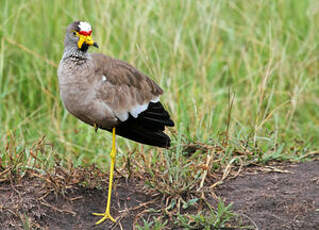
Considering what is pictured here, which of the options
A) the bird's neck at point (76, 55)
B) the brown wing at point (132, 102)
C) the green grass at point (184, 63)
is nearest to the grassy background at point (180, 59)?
the green grass at point (184, 63)

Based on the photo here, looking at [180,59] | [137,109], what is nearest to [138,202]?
[137,109]

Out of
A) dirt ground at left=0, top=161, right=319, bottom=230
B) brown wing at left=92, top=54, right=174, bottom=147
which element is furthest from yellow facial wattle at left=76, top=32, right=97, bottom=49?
dirt ground at left=0, top=161, right=319, bottom=230

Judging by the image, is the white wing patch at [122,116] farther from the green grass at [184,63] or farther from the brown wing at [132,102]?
the green grass at [184,63]

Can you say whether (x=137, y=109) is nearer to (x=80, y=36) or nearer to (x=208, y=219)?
(x=80, y=36)

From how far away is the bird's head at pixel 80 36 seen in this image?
12.1ft

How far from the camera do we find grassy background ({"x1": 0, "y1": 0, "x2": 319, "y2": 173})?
5.30m

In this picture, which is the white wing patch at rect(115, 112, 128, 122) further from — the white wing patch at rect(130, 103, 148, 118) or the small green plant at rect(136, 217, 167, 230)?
the small green plant at rect(136, 217, 167, 230)

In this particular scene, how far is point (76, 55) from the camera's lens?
3695 millimetres

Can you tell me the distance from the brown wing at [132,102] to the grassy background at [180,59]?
908 millimetres

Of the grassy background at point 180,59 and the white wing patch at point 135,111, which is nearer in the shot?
the white wing patch at point 135,111

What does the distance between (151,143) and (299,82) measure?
2.17 m

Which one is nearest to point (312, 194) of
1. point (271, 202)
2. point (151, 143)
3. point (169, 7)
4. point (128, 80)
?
point (271, 202)

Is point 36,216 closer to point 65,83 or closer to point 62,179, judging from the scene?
point 62,179

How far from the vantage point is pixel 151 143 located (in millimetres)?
3857
